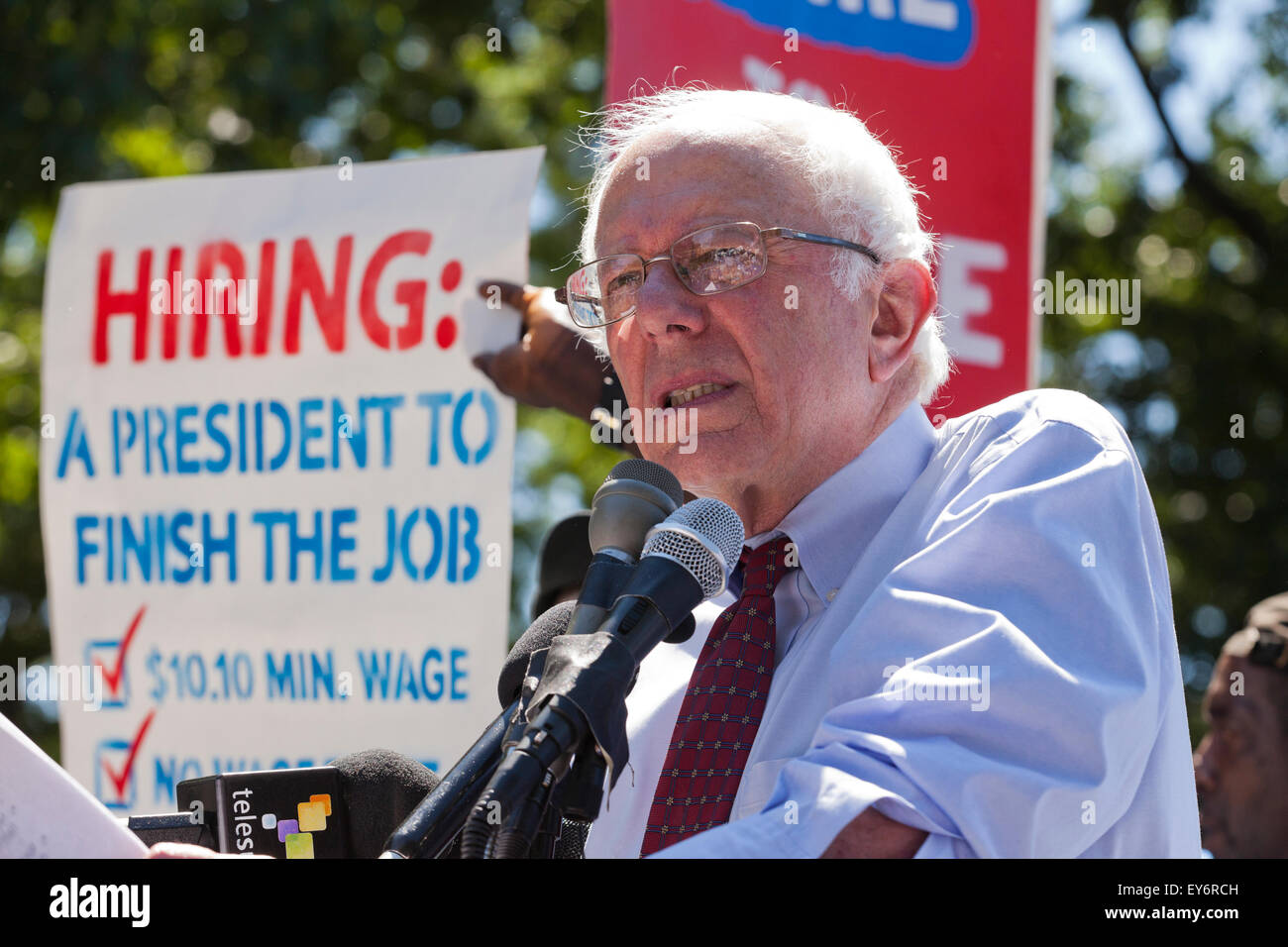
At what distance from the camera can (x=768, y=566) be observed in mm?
2061

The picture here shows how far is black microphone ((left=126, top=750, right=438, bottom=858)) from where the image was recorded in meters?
1.84

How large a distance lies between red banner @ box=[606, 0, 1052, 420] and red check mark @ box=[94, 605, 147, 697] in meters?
1.75

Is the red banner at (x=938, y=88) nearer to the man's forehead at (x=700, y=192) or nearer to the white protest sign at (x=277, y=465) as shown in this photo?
the white protest sign at (x=277, y=465)

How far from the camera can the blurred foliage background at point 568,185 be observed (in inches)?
316

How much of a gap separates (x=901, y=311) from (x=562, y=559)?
5.97ft

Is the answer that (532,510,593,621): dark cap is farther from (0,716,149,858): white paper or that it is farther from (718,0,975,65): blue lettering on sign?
(0,716,149,858): white paper

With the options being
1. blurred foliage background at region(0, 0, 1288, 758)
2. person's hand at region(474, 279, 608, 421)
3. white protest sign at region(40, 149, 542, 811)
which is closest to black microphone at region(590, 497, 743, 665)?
person's hand at region(474, 279, 608, 421)

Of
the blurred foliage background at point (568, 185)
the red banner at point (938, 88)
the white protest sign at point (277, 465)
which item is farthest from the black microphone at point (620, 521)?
the blurred foliage background at point (568, 185)

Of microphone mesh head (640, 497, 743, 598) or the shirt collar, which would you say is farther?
the shirt collar

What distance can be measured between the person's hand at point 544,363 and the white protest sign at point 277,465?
0.07 meters

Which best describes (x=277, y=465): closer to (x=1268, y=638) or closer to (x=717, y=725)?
(x=717, y=725)

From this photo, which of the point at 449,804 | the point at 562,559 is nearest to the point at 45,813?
the point at 449,804

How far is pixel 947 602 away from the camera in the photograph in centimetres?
157
